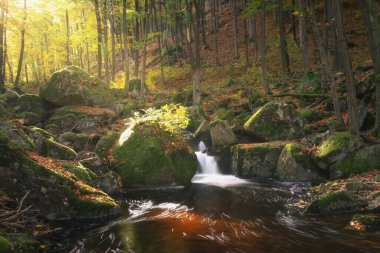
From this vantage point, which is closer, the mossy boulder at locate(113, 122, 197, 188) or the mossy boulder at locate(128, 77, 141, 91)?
the mossy boulder at locate(113, 122, 197, 188)

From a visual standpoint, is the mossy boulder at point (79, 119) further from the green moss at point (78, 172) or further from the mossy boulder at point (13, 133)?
the mossy boulder at point (13, 133)

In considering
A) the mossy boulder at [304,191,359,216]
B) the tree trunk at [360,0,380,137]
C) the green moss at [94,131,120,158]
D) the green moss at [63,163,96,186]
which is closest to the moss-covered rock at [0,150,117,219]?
the green moss at [63,163,96,186]

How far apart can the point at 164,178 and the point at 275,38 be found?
25752 mm

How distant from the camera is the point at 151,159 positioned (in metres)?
13.0

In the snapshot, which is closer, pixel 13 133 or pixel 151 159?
pixel 13 133

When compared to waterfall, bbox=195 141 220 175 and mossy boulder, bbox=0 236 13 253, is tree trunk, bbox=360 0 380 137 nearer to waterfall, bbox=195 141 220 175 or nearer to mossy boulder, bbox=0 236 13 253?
waterfall, bbox=195 141 220 175

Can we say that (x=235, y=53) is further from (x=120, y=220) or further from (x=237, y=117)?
(x=120, y=220)

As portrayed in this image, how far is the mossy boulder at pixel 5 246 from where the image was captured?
5676 millimetres

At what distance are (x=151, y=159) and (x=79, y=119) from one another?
757 centimetres

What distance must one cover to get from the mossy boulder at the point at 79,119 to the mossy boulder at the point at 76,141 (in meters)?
2.14

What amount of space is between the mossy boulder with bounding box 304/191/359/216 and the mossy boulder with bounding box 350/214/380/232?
2.56ft

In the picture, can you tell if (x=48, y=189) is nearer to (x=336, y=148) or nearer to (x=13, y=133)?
(x=13, y=133)

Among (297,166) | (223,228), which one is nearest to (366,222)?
(223,228)

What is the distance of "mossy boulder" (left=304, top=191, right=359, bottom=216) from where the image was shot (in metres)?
8.71
